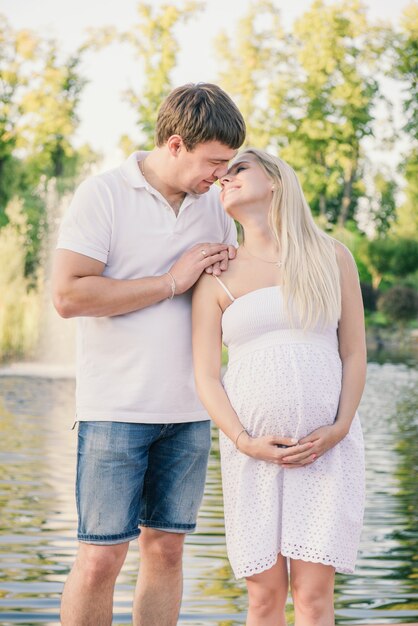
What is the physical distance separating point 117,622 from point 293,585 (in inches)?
53.9

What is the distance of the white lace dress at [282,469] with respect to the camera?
9.11ft

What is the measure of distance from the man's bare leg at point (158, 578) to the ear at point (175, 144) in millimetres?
966

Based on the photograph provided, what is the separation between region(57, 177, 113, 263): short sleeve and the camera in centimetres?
280

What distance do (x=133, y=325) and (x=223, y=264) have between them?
0.89 feet

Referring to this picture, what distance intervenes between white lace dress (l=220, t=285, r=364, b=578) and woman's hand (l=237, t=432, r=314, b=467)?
5cm

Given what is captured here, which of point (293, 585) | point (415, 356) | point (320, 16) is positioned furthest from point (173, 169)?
point (320, 16)

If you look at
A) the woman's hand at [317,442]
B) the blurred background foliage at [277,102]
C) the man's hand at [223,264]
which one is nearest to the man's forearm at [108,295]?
the man's hand at [223,264]

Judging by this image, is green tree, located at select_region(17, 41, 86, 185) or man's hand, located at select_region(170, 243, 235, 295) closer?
man's hand, located at select_region(170, 243, 235, 295)

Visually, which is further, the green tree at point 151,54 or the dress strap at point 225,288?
the green tree at point 151,54

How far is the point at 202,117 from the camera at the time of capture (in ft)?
9.22

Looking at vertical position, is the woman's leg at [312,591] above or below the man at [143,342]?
below

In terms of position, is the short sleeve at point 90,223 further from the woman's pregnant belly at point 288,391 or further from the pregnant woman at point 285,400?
the woman's pregnant belly at point 288,391

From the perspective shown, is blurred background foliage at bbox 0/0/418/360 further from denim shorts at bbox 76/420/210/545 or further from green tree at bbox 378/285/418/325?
denim shorts at bbox 76/420/210/545

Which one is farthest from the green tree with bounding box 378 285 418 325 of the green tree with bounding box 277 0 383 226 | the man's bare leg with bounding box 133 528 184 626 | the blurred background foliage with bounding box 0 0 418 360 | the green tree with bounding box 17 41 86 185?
the man's bare leg with bounding box 133 528 184 626
